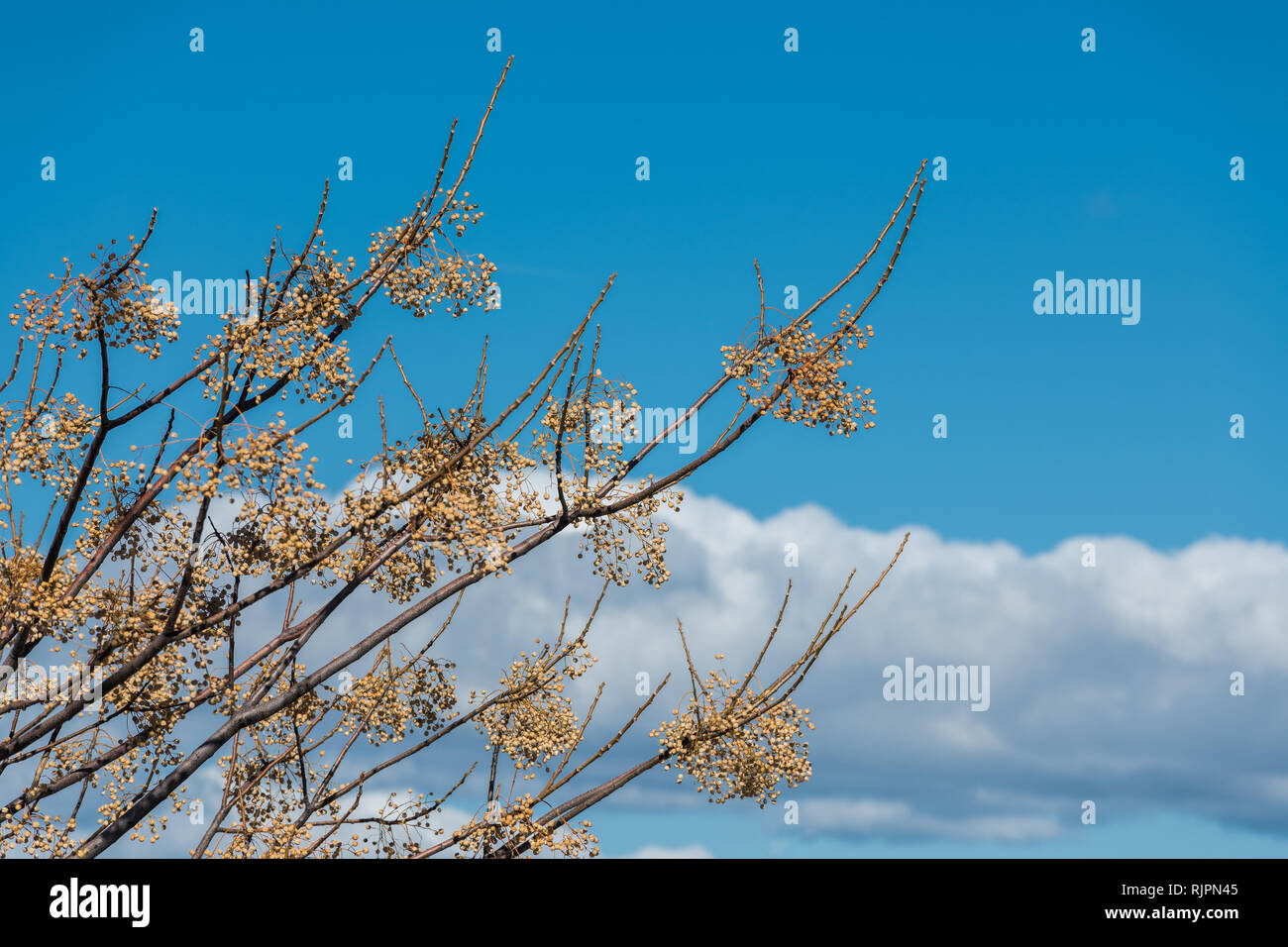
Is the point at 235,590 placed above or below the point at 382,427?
below

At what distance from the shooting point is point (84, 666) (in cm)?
1140

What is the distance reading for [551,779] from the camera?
11.7 meters
